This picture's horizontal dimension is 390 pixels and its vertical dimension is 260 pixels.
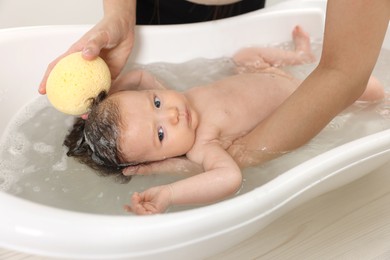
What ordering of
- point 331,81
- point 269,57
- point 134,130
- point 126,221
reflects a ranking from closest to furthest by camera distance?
point 126,221, point 331,81, point 134,130, point 269,57

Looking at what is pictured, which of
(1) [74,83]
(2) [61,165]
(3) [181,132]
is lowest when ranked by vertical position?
(2) [61,165]

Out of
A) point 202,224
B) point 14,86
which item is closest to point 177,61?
point 14,86

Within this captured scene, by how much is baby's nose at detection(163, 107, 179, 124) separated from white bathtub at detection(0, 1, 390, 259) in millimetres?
269

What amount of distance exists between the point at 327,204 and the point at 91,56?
0.66 meters

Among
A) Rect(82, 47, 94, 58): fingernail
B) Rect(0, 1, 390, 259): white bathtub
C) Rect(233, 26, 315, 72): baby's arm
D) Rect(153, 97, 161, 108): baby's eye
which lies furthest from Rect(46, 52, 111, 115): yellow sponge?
Rect(233, 26, 315, 72): baby's arm

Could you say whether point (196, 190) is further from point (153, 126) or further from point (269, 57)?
point (269, 57)

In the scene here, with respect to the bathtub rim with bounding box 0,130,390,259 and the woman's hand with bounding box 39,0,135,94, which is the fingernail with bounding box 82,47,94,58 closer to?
the woman's hand with bounding box 39,0,135,94

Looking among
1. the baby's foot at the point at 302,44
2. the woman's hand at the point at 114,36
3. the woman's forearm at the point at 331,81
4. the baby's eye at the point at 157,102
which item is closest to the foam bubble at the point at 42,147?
the woman's hand at the point at 114,36

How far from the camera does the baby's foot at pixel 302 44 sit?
137cm

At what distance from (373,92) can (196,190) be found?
21.4 inches

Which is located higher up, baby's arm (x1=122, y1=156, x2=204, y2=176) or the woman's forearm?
the woman's forearm

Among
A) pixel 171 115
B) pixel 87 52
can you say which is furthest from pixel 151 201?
pixel 87 52

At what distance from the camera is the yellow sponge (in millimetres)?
924

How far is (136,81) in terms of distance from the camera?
3.91 ft
